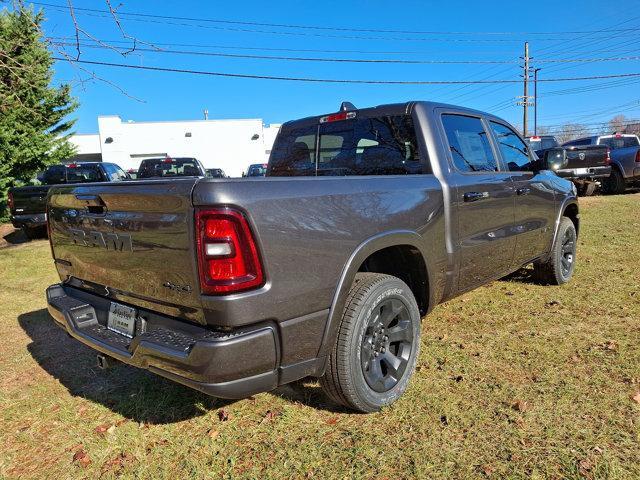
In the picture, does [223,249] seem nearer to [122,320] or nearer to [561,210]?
[122,320]

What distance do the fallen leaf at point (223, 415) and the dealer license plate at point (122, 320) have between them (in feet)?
2.65

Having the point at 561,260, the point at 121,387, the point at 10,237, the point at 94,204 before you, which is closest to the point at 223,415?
the point at 121,387

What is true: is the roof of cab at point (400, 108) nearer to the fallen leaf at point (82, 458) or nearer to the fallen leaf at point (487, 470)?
the fallen leaf at point (487, 470)

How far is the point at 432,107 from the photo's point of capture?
346cm

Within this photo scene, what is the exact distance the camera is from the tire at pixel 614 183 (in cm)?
1411

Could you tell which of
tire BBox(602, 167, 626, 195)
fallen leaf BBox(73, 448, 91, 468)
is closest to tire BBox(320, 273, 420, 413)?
fallen leaf BBox(73, 448, 91, 468)

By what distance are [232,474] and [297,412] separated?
0.61 metres

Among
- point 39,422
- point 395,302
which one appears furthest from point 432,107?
point 39,422

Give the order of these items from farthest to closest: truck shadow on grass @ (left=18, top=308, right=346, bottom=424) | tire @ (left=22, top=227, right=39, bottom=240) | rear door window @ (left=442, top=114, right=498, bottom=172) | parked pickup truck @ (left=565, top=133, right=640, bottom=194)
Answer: parked pickup truck @ (left=565, top=133, right=640, bottom=194), tire @ (left=22, top=227, right=39, bottom=240), rear door window @ (left=442, top=114, right=498, bottom=172), truck shadow on grass @ (left=18, top=308, right=346, bottom=424)

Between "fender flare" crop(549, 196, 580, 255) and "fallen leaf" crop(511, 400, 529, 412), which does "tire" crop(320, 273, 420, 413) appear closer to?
"fallen leaf" crop(511, 400, 529, 412)

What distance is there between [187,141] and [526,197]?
4319 cm

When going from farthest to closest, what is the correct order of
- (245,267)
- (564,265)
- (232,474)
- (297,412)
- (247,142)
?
1. (247,142)
2. (564,265)
3. (297,412)
4. (232,474)
5. (245,267)

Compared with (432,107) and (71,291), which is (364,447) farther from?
(432,107)

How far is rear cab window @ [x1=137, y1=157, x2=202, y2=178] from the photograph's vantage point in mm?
13219
